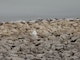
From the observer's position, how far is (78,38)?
391 cm

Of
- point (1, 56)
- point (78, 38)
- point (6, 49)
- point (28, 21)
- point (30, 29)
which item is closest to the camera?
point (1, 56)

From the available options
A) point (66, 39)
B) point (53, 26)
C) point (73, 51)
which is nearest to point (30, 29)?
point (53, 26)

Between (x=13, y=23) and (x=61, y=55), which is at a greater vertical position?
(x=13, y=23)

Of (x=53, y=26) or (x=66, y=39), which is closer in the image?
(x=66, y=39)

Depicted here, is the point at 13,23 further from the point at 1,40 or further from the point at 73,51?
the point at 73,51

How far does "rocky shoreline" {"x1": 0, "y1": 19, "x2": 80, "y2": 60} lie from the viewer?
3.50 m

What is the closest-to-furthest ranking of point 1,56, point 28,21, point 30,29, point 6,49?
1. point 1,56
2. point 6,49
3. point 30,29
4. point 28,21

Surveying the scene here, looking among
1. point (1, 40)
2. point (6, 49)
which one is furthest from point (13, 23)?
point (6, 49)

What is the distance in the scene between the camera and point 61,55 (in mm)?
3496

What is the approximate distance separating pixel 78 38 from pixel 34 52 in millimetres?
568

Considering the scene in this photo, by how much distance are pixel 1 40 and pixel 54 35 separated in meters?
0.62

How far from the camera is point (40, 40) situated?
155 inches

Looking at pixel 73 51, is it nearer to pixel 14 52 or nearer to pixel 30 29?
pixel 14 52

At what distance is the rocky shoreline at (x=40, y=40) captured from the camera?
350 cm
